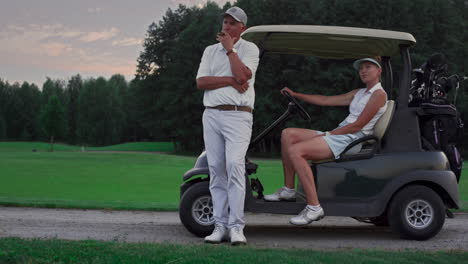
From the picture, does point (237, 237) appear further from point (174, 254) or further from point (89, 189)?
point (89, 189)

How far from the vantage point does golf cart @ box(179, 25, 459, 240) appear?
5.82 m

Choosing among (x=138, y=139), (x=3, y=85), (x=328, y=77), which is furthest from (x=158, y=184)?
(x=3, y=85)

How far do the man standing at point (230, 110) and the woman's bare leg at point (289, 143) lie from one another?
21.7 inches

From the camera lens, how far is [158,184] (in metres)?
15.2

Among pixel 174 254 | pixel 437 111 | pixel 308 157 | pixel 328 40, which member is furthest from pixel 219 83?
pixel 437 111

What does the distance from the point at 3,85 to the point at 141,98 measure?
47.2 m

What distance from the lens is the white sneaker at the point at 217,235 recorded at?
5.35 metres

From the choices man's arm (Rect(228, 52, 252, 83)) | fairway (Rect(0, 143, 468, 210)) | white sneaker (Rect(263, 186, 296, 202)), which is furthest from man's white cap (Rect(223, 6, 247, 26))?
fairway (Rect(0, 143, 468, 210))

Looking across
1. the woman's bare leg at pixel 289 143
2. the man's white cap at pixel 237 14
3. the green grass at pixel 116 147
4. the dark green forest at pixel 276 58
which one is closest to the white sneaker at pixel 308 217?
the woman's bare leg at pixel 289 143

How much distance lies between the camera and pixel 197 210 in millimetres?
5855

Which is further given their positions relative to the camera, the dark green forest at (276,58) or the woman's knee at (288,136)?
the dark green forest at (276,58)

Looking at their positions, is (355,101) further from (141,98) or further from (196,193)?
(141,98)

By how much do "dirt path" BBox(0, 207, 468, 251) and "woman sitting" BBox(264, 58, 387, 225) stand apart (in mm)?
435

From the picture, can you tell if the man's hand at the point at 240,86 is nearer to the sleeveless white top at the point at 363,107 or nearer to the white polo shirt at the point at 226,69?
the white polo shirt at the point at 226,69
